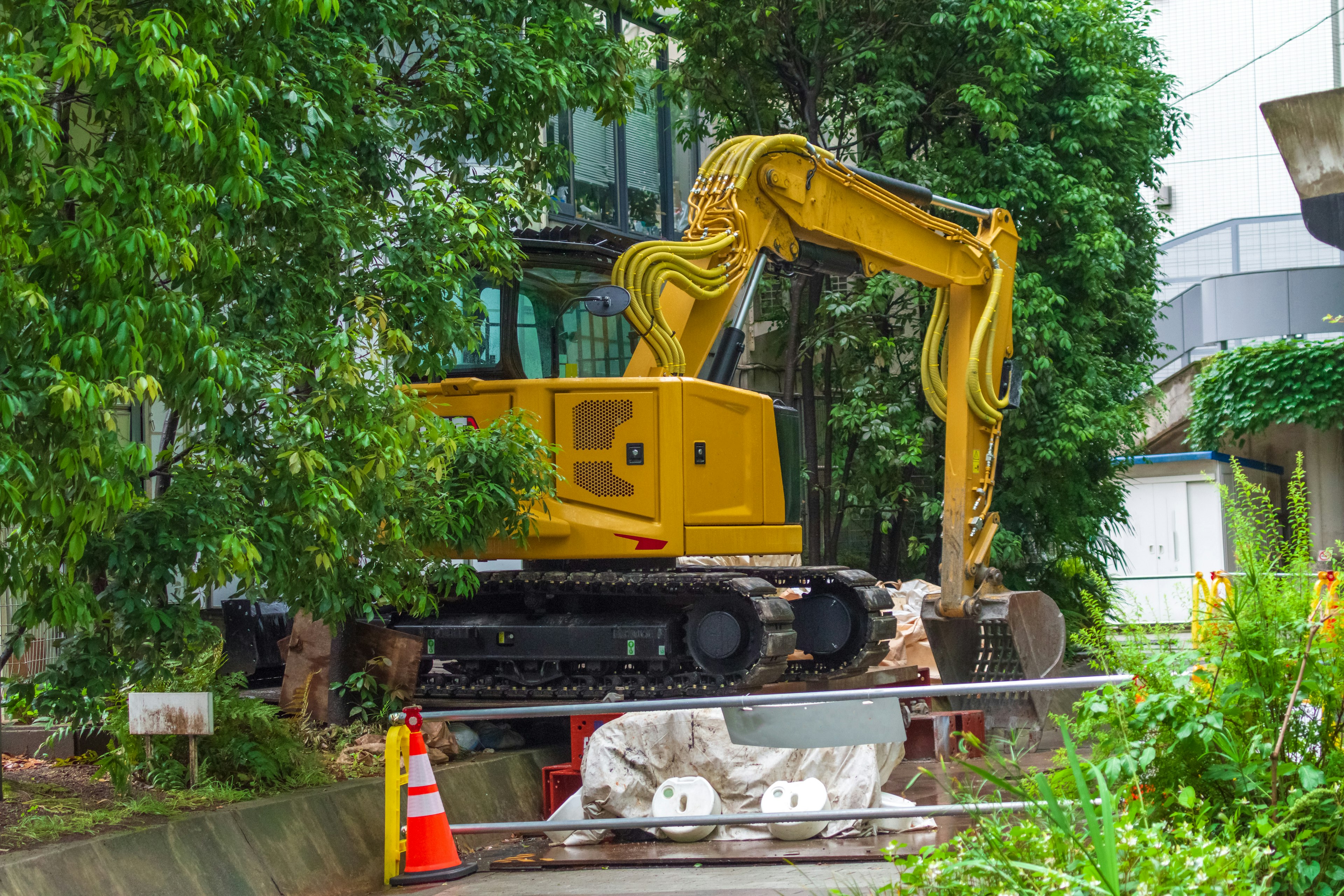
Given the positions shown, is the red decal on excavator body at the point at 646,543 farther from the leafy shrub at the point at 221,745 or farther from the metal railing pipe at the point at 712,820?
the leafy shrub at the point at 221,745

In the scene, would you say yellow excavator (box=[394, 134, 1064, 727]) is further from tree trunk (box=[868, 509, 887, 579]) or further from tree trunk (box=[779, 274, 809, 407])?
tree trunk (box=[868, 509, 887, 579])

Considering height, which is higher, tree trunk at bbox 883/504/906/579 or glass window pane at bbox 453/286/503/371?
glass window pane at bbox 453/286/503/371

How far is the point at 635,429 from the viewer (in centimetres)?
988

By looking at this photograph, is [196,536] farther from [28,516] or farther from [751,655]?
[751,655]

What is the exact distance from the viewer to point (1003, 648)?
1146cm

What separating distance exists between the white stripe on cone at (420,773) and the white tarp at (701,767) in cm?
120

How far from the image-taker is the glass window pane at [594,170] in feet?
60.8

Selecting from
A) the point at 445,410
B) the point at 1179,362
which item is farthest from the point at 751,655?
the point at 1179,362

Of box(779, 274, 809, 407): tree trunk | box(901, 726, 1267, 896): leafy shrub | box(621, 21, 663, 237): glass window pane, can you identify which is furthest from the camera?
box(621, 21, 663, 237): glass window pane

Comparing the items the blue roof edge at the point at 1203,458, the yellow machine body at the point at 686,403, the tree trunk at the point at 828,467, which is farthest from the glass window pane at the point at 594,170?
the blue roof edge at the point at 1203,458

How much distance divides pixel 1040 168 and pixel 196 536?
1388cm

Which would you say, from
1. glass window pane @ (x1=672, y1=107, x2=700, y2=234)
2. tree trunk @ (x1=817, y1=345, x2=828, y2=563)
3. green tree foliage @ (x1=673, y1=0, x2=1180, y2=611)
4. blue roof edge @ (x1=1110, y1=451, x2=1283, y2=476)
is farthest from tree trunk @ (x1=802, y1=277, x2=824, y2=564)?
blue roof edge @ (x1=1110, y1=451, x2=1283, y2=476)

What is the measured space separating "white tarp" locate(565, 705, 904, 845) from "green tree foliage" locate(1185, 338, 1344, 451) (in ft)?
66.7

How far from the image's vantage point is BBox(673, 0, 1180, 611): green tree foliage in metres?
17.5
